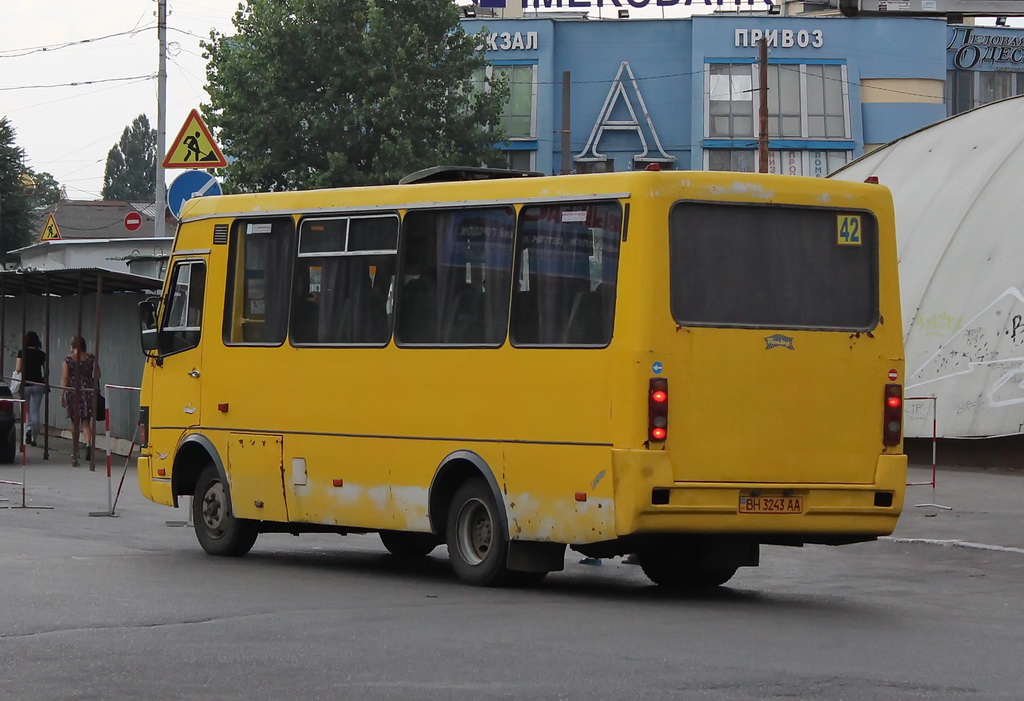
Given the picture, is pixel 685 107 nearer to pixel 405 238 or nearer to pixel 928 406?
pixel 928 406

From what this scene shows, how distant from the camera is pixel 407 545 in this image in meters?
15.1

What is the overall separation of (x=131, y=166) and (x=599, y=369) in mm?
158204

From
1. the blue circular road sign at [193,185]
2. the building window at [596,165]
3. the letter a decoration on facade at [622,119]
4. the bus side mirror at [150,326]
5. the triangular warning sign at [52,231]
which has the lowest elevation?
the bus side mirror at [150,326]

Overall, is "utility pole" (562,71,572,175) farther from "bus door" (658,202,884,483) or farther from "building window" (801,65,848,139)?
"bus door" (658,202,884,483)

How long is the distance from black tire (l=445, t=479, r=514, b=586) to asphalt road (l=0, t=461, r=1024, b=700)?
155mm

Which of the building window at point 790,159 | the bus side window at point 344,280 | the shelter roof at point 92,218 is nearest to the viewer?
the bus side window at point 344,280

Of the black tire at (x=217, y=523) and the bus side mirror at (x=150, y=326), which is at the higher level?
the bus side mirror at (x=150, y=326)

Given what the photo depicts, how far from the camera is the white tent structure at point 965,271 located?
81.3ft

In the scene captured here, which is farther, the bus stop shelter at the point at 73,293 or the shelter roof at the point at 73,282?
the bus stop shelter at the point at 73,293

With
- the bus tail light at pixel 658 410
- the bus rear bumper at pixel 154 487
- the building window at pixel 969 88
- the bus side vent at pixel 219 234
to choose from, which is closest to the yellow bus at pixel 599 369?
the bus tail light at pixel 658 410

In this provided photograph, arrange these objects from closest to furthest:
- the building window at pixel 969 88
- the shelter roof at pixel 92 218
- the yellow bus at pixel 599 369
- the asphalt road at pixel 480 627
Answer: the asphalt road at pixel 480 627, the yellow bus at pixel 599 369, the building window at pixel 969 88, the shelter roof at pixel 92 218

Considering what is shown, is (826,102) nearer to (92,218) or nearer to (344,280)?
(344,280)

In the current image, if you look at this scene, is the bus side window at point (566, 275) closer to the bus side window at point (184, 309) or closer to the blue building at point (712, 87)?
the bus side window at point (184, 309)

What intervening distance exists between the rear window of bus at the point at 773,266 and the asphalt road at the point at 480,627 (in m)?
1.88
